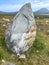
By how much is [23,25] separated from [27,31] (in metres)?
0.60

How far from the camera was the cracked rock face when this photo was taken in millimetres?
20109

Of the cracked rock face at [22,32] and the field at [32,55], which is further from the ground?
the cracked rock face at [22,32]

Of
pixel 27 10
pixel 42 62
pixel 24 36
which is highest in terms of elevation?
pixel 27 10

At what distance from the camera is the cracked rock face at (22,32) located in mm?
20109

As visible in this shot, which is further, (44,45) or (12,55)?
(44,45)

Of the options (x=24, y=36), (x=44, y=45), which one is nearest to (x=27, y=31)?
(x=24, y=36)

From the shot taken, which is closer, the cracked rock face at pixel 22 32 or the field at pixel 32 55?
the field at pixel 32 55

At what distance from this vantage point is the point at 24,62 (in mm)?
18984

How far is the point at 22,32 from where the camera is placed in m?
20.6

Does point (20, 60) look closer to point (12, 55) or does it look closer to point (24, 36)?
point (12, 55)

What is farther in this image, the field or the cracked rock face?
the cracked rock face

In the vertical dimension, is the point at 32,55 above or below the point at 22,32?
below

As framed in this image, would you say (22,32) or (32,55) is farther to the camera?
(22,32)

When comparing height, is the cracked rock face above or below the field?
above
